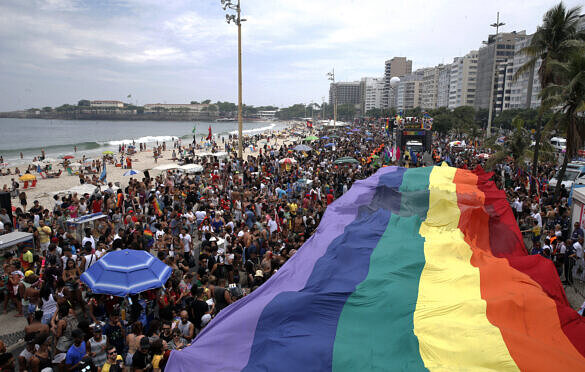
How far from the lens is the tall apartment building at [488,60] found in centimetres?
9175

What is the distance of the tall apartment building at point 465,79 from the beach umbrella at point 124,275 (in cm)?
11223

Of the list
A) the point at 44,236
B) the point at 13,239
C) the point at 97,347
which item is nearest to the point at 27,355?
the point at 97,347

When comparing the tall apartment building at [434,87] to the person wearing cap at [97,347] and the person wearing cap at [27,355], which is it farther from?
the person wearing cap at [27,355]

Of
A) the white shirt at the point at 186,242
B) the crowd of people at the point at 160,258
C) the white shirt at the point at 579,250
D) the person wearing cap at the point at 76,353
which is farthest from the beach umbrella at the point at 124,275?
the white shirt at the point at 579,250

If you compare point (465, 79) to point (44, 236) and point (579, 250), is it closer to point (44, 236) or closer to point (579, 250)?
point (579, 250)

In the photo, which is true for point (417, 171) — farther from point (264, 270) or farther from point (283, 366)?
point (283, 366)

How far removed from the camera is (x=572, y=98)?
12.7 metres

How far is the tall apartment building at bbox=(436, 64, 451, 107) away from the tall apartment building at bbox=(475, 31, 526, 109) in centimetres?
2093

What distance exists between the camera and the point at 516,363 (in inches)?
155

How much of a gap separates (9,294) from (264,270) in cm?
557

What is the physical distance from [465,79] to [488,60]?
1474 centimetres

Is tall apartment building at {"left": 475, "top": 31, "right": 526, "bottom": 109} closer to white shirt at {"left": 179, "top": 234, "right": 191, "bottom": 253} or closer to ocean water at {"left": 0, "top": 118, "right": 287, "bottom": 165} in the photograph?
ocean water at {"left": 0, "top": 118, "right": 287, "bottom": 165}

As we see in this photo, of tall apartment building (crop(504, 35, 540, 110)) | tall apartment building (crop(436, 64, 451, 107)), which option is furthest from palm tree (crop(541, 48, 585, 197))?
tall apartment building (crop(436, 64, 451, 107))

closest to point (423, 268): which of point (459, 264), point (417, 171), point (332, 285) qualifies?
point (459, 264)
